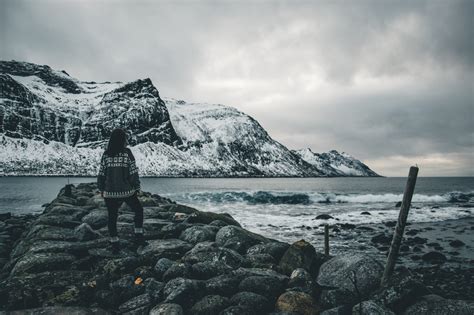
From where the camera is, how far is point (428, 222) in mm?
24734

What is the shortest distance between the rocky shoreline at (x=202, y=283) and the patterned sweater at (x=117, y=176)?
145 cm

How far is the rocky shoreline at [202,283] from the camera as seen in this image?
4836 millimetres

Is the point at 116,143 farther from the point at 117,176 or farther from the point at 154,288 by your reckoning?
the point at 154,288

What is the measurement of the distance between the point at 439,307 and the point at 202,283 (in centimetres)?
386

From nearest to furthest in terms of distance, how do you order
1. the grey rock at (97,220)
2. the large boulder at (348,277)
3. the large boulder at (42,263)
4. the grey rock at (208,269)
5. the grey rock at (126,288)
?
the grey rock at (126,288) < the large boulder at (348,277) < the grey rock at (208,269) < the large boulder at (42,263) < the grey rock at (97,220)

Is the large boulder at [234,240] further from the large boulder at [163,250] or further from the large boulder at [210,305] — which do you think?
the large boulder at [210,305]

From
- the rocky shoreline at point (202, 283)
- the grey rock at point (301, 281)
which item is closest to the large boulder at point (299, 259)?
the rocky shoreline at point (202, 283)

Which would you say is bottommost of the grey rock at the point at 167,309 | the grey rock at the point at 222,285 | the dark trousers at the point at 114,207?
the grey rock at the point at 167,309

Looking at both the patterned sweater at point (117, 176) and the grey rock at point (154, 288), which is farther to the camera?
the patterned sweater at point (117, 176)

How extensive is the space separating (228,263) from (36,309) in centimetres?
345

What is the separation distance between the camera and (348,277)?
19.3 feet

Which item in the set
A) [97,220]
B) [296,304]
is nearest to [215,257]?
[296,304]

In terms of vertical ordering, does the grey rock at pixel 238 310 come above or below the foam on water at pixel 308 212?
above

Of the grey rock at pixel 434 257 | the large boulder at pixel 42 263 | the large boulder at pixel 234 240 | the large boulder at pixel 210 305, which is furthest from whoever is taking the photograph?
the grey rock at pixel 434 257
